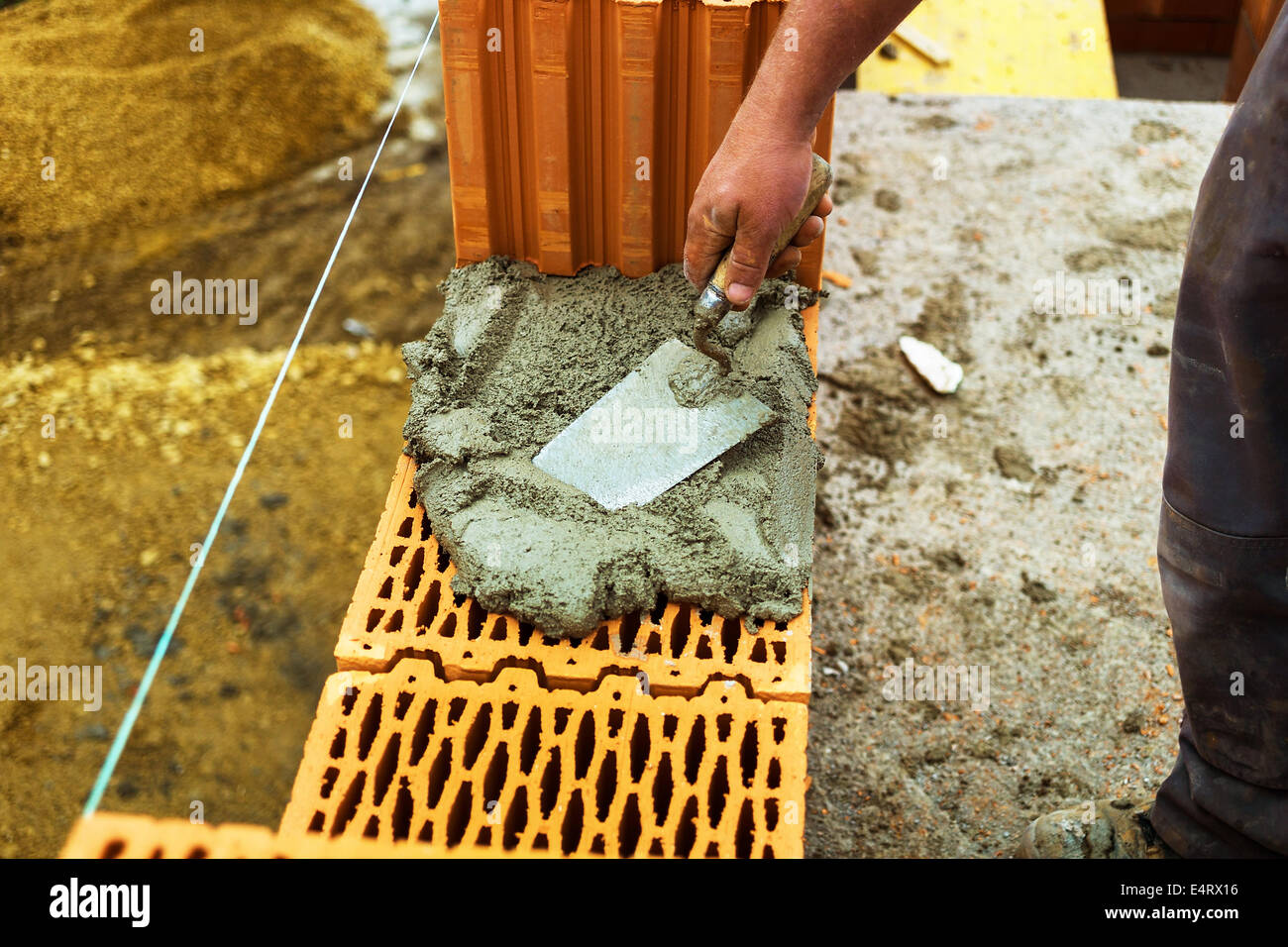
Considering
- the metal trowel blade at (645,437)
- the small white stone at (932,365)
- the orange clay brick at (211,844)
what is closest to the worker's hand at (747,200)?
the metal trowel blade at (645,437)

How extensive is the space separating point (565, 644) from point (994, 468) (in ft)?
6.04

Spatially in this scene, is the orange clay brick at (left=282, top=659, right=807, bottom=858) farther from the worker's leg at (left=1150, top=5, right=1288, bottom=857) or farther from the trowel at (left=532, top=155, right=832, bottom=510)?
the worker's leg at (left=1150, top=5, right=1288, bottom=857)

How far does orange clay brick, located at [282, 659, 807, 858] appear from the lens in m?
1.70

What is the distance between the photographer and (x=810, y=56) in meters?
1.73

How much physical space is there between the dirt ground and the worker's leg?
0.71m

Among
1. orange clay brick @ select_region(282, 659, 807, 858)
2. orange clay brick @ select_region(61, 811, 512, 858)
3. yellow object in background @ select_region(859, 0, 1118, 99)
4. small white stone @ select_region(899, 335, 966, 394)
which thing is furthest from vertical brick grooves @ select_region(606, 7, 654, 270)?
yellow object in background @ select_region(859, 0, 1118, 99)

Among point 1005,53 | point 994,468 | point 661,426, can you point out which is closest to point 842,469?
point 994,468

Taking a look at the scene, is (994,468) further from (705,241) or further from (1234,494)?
(705,241)

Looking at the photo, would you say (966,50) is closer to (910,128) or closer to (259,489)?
(910,128)

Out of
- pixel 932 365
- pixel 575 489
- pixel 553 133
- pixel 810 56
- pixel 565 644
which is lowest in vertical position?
pixel 932 365

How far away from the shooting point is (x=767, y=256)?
1.92 metres

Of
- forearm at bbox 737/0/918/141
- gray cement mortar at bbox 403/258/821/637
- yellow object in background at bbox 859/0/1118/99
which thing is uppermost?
forearm at bbox 737/0/918/141

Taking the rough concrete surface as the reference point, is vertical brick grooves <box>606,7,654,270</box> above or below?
above

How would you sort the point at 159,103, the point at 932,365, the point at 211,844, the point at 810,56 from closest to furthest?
the point at 211,844 < the point at 810,56 < the point at 932,365 < the point at 159,103
